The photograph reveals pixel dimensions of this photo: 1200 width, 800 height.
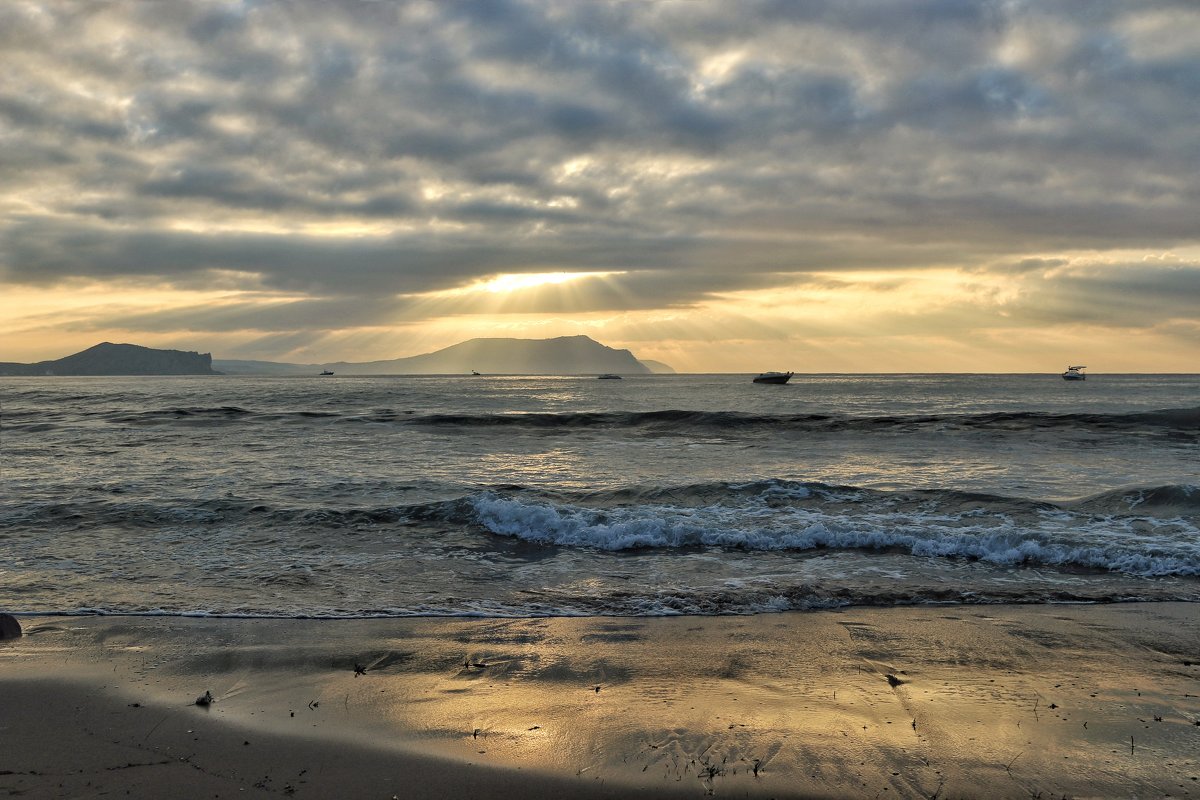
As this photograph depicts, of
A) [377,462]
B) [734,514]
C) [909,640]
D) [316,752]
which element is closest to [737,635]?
[909,640]

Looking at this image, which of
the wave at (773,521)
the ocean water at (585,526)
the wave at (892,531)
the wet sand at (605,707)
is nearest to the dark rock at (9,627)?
the wet sand at (605,707)

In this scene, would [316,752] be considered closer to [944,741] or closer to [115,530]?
[944,741]

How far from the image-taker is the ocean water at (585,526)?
8.98 metres

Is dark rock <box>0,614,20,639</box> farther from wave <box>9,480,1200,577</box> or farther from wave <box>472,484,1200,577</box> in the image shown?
wave <box>472,484,1200,577</box>

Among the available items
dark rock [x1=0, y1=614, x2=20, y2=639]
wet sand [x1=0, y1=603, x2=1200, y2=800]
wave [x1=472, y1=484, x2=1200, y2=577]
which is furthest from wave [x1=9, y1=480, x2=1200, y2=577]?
dark rock [x1=0, y1=614, x2=20, y2=639]

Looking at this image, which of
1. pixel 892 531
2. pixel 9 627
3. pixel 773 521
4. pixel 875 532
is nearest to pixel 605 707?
pixel 9 627

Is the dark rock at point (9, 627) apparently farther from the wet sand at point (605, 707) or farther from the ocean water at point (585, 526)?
the ocean water at point (585, 526)

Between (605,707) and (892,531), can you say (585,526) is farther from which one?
(605,707)

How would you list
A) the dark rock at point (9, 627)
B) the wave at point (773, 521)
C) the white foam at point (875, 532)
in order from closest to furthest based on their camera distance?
the dark rock at point (9, 627)
the white foam at point (875, 532)
the wave at point (773, 521)

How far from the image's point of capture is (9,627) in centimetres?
711

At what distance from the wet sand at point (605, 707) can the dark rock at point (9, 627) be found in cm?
27

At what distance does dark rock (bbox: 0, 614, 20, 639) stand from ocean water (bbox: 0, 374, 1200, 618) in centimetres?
88

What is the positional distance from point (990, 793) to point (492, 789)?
2.87 meters

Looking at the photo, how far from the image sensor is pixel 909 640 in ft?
23.2
